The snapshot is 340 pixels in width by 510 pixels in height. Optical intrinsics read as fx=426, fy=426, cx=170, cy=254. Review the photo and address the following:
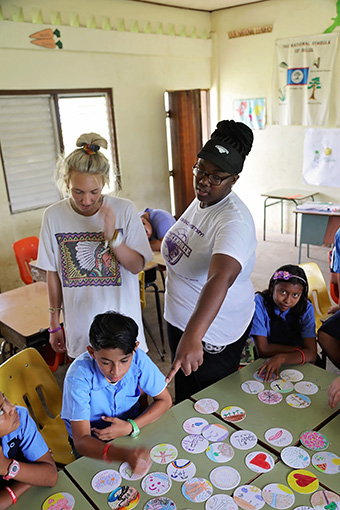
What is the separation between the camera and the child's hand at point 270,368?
1679mm

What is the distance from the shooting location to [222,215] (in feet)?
4.68

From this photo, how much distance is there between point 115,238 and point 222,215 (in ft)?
1.49

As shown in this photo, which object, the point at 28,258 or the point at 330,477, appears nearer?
the point at 330,477

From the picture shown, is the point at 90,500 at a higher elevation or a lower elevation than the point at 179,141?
lower

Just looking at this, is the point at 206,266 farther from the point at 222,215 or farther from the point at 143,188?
the point at 143,188

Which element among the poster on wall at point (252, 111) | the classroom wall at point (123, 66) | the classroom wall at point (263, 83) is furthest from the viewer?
the poster on wall at point (252, 111)

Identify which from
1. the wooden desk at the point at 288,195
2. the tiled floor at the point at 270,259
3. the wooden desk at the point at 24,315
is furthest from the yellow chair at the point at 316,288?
the wooden desk at the point at 288,195

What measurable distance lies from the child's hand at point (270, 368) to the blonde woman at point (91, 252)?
0.58 metres

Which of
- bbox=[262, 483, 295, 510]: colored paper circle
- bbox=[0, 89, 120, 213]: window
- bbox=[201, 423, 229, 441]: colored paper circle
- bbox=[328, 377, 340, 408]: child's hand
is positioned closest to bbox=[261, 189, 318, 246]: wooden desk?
bbox=[0, 89, 120, 213]: window

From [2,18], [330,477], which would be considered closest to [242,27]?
[2,18]

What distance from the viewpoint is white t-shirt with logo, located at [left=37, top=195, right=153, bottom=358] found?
1712 mm

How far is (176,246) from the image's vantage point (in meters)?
1.57

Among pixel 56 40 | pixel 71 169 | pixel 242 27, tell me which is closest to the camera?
pixel 71 169

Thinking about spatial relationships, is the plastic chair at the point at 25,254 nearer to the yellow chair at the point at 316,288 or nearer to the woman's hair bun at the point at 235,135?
the yellow chair at the point at 316,288
